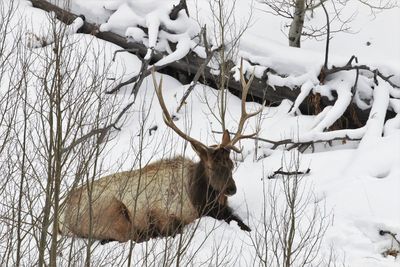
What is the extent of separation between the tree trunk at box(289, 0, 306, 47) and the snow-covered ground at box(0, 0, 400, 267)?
3.16 ft

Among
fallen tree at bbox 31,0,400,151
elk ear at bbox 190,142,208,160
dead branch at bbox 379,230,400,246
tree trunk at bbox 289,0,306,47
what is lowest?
dead branch at bbox 379,230,400,246

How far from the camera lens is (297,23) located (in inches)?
523

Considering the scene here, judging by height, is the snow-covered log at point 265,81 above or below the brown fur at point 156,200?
above

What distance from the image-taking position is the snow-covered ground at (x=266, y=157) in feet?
26.9

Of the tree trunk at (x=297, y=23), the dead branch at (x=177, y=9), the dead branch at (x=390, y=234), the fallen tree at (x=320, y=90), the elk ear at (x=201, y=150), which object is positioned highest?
the dead branch at (x=177, y=9)

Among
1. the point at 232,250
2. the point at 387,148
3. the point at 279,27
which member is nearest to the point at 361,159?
the point at 387,148

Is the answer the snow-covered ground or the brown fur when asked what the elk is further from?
the snow-covered ground

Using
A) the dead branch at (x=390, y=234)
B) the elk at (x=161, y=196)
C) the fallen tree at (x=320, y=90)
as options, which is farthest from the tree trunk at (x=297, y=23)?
the dead branch at (x=390, y=234)

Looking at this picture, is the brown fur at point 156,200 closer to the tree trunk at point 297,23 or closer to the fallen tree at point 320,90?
the fallen tree at point 320,90

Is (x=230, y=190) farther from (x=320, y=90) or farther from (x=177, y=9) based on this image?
(x=177, y=9)

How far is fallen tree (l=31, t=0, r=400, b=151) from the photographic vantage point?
1074cm

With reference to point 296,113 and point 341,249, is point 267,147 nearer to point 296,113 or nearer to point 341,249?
point 296,113

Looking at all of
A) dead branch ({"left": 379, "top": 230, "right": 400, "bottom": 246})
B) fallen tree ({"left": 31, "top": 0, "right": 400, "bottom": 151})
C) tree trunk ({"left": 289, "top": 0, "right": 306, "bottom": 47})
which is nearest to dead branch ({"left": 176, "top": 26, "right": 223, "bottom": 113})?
fallen tree ({"left": 31, "top": 0, "right": 400, "bottom": 151})

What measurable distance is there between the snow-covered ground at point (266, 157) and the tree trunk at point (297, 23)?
37.9 inches
